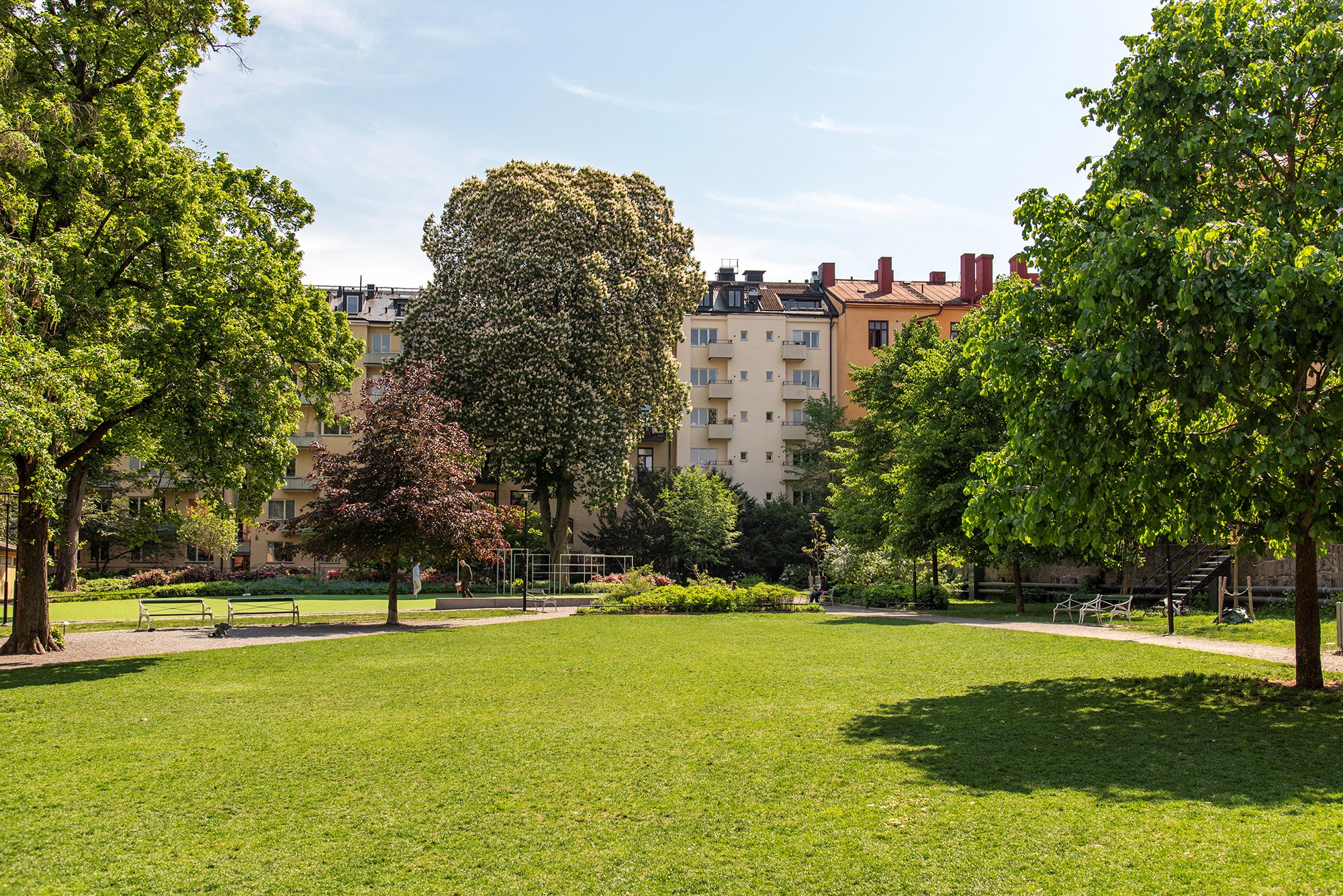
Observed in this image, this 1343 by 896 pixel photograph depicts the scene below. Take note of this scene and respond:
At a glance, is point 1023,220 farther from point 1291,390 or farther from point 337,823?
point 337,823

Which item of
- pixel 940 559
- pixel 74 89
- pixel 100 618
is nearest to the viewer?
pixel 74 89

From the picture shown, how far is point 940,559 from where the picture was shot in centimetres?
4191

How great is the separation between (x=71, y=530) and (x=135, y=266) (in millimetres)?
21747

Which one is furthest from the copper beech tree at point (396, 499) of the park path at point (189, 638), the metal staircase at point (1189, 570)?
the metal staircase at point (1189, 570)

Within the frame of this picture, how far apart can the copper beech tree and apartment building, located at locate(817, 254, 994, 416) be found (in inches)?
1647

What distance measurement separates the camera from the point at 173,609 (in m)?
33.6

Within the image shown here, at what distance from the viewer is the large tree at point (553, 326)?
43188 mm

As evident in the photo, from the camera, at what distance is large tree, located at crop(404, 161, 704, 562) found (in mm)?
43188

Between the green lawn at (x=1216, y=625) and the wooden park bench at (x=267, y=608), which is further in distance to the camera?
the wooden park bench at (x=267, y=608)

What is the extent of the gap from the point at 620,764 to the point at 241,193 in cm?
1796

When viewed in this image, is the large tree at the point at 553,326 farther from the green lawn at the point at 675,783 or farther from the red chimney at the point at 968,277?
the green lawn at the point at 675,783

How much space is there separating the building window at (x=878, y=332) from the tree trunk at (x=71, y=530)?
153 ft

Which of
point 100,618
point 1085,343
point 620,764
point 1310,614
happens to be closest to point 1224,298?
point 1085,343

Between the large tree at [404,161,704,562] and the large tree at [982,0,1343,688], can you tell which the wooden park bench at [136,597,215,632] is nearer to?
the large tree at [404,161,704,562]
